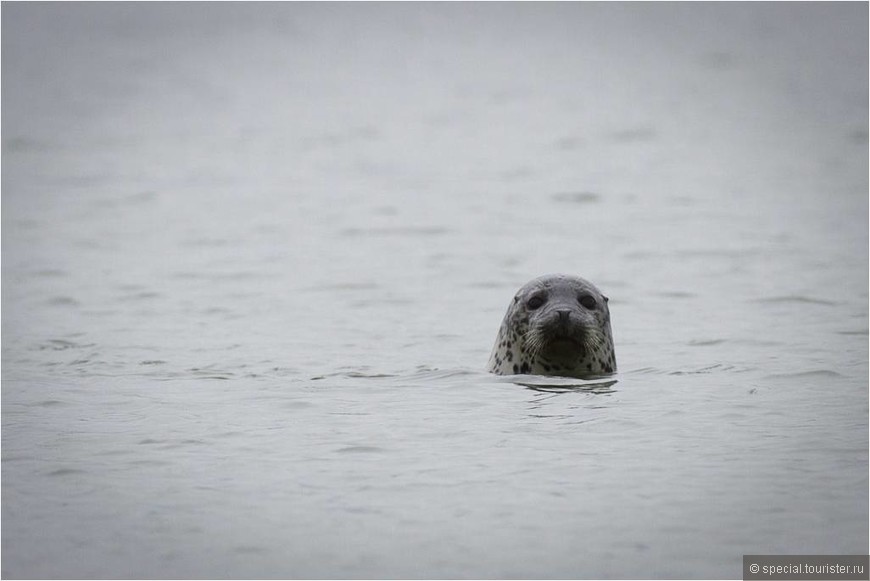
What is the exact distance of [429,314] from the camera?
1362 cm

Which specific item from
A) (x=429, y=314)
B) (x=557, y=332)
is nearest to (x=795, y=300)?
(x=429, y=314)

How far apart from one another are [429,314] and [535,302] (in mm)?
4073

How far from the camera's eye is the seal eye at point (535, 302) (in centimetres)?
961

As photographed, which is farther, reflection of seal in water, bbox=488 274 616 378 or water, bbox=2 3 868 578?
reflection of seal in water, bbox=488 274 616 378

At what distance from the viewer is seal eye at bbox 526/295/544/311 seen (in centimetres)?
961


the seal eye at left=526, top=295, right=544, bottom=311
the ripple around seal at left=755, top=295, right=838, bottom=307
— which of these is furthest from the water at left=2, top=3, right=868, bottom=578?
the seal eye at left=526, top=295, right=544, bottom=311

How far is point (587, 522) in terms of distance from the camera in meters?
6.13

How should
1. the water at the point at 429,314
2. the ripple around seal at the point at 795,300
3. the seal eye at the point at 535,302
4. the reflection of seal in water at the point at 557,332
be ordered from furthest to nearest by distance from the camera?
the ripple around seal at the point at 795,300 < the seal eye at the point at 535,302 < the reflection of seal in water at the point at 557,332 < the water at the point at 429,314

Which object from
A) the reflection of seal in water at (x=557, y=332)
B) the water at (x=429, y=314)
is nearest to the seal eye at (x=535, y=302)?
the reflection of seal in water at (x=557, y=332)

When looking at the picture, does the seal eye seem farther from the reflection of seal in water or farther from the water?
the water

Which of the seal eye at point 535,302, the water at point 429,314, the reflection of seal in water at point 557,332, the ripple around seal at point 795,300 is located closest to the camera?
the water at point 429,314

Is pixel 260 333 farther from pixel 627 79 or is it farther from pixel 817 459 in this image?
pixel 627 79

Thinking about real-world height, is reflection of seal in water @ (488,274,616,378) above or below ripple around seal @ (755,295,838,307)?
below

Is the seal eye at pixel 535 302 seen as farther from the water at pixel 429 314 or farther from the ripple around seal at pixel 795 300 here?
the ripple around seal at pixel 795 300
